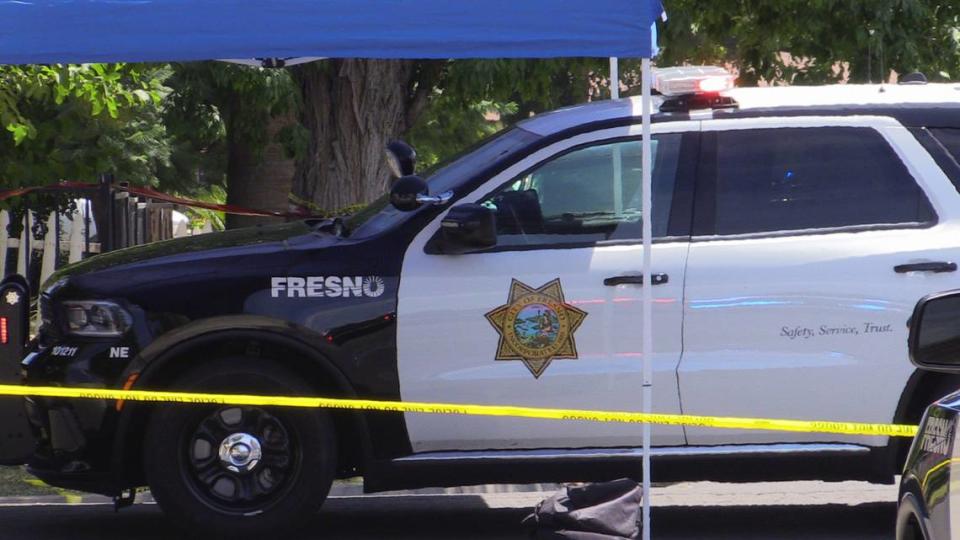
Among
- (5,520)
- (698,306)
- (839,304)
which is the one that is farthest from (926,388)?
(5,520)

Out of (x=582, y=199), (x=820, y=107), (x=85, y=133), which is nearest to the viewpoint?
(x=582, y=199)

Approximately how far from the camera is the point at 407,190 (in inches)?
239

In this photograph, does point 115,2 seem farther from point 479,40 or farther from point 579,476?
point 579,476

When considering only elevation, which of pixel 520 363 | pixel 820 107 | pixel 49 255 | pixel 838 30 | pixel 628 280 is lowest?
pixel 520 363

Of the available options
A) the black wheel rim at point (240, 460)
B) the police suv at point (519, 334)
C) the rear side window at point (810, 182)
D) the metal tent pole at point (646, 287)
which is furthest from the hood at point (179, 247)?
the rear side window at point (810, 182)

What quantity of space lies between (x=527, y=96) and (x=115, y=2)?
9.32 meters

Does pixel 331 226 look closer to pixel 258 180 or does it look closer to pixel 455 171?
pixel 455 171

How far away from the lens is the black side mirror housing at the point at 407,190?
239 inches

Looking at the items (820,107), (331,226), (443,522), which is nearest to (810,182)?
(820,107)

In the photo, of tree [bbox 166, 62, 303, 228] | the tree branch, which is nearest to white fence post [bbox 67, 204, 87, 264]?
tree [bbox 166, 62, 303, 228]

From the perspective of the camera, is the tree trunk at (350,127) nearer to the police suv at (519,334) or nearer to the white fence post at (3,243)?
the white fence post at (3,243)

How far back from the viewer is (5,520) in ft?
22.7

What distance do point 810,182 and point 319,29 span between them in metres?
2.19

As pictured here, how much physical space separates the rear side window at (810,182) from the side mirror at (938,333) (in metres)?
3.16
